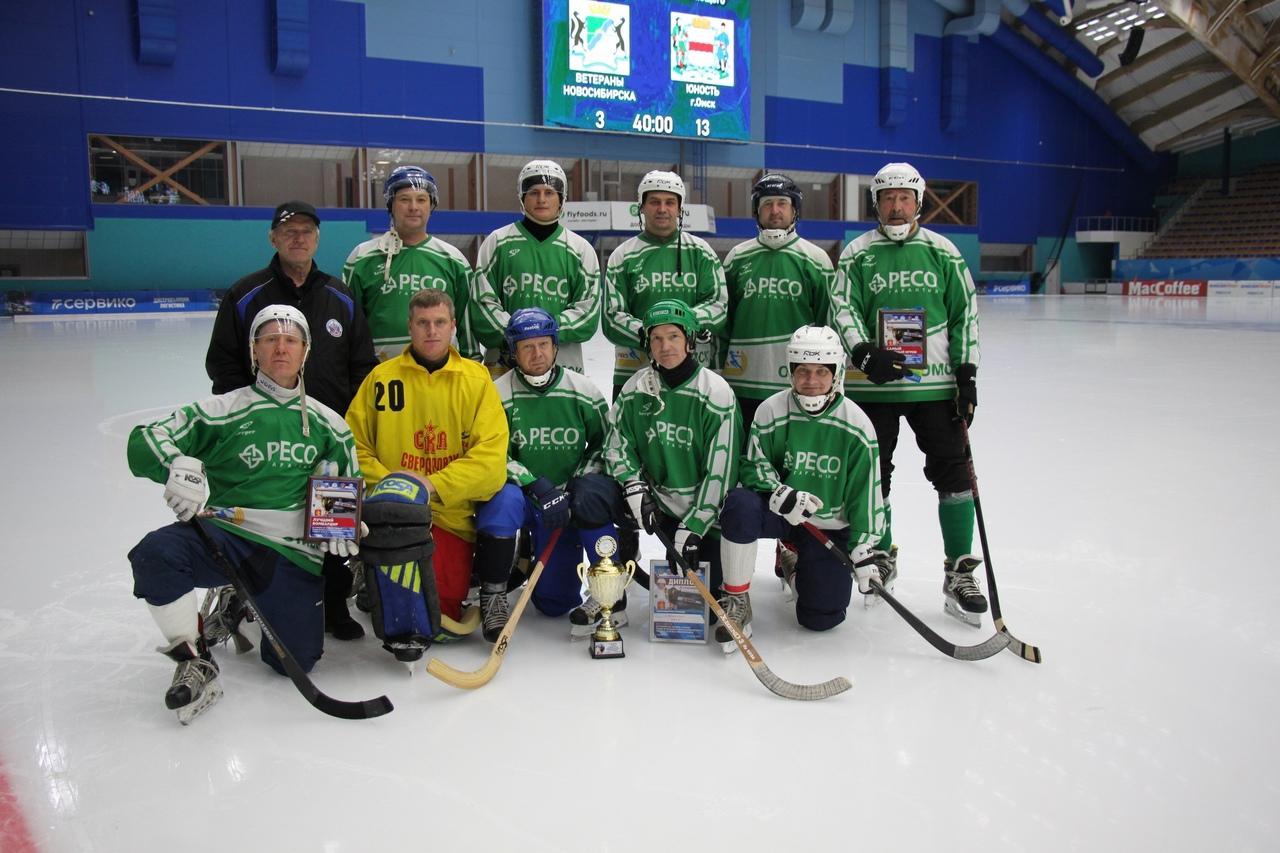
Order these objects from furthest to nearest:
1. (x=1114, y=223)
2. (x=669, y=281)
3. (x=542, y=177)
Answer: (x=1114, y=223)
(x=669, y=281)
(x=542, y=177)

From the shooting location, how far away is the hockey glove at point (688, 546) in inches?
120

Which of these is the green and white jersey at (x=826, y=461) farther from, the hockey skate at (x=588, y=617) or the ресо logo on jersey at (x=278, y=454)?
the ресо logo on jersey at (x=278, y=454)

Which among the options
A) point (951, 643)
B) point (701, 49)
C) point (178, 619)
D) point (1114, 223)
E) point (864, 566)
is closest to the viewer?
point (178, 619)

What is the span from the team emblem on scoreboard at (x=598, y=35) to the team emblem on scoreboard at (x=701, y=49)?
1.24 meters

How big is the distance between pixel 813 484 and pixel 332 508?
1468mm

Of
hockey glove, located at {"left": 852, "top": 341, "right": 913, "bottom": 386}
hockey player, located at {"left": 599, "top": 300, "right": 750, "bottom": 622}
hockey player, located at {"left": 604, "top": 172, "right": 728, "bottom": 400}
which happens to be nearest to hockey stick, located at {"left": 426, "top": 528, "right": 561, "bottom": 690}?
hockey player, located at {"left": 599, "top": 300, "right": 750, "bottom": 622}

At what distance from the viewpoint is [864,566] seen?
9.78ft

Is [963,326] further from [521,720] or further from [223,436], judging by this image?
[223,436]

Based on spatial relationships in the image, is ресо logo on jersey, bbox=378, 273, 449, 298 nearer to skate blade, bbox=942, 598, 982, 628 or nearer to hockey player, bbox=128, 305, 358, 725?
hockey player, bbox=128, 305, 358, 725

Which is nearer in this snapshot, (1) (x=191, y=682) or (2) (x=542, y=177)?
(1) (x=191, y=682)

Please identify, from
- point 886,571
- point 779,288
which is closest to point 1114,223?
point 779,288

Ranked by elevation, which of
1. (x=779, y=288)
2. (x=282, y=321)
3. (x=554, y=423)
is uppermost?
(x=779, y=288)

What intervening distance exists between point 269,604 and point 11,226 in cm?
1877

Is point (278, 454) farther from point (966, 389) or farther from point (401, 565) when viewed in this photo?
point (966, 389)
